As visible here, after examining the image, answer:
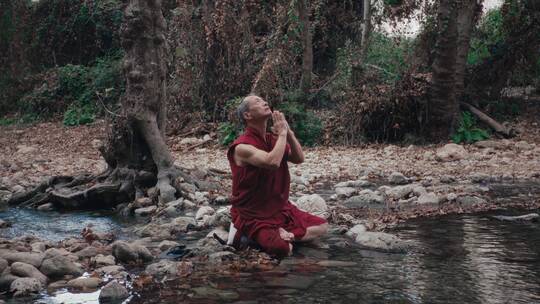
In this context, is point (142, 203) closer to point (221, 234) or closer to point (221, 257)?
point (221, 234)

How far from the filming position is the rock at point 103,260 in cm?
536

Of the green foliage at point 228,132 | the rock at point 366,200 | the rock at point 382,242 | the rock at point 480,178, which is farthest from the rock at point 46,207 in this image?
the rock at point 480,178

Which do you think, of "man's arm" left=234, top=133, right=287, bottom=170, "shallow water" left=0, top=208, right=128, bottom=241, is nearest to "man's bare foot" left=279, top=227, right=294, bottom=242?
"man's arm" left=234, top=133, right=287, bottom=170

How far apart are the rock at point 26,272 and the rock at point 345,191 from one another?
15.2ft

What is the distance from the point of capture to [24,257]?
512cm

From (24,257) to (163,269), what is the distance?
109 centimetres

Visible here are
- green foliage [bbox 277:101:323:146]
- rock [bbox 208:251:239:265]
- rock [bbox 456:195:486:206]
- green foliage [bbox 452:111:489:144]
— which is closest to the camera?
rock [bbox 208:251:239:265]

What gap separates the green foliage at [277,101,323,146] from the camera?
44.8ft

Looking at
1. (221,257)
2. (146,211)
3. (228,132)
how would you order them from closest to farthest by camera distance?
1. (221,257)
2. (146,211)
3. (228,132)

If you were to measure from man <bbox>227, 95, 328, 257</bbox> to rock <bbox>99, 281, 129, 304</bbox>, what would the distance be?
140cm

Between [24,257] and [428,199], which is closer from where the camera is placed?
[24,257]

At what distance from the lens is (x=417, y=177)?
9883mm

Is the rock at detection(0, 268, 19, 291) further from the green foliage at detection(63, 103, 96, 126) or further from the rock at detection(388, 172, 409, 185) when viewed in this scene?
the green foliage at detection(63, 103, 96, 126)

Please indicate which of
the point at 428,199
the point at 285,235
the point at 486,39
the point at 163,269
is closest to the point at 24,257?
the point at 163,269
